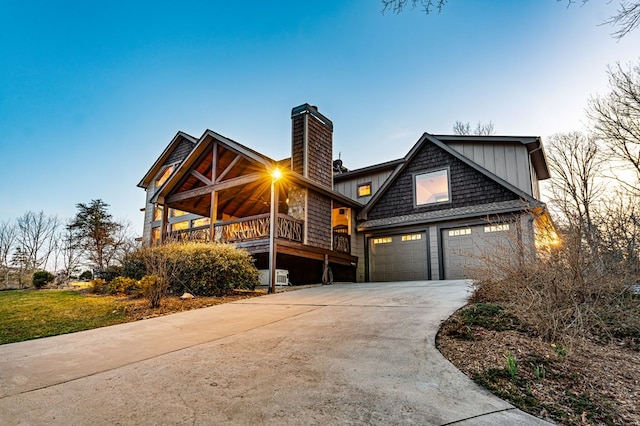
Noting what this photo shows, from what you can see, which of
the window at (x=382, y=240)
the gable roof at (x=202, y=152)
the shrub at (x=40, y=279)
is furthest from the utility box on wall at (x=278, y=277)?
the shrub at (x=40, y=279)

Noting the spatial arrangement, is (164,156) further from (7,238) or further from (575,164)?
(575,164)

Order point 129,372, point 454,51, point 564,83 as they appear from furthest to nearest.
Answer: point 564,83 < point 454,51 < point 129,372

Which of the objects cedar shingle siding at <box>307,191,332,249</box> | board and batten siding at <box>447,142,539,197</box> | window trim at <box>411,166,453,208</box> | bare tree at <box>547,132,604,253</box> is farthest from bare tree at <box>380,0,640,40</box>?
bare tree at <box>547,132,604,253</box>

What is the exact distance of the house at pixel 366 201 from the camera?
11.9 m

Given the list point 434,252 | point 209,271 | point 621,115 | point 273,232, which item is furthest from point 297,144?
point 621,115

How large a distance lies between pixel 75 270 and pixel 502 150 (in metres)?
20.9

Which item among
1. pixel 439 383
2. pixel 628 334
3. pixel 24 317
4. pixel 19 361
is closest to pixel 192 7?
pixel 24 317

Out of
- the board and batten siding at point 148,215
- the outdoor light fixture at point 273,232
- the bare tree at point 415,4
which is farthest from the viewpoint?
the board and batten siding at point 148,215

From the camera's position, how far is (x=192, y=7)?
31.6ft

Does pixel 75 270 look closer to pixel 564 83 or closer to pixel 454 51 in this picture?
pixel 454 51

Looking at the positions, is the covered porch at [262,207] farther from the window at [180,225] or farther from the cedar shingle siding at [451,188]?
the window at [180,225]

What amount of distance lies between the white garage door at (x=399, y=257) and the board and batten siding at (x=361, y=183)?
7.19 ft

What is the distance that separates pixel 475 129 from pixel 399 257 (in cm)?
1378

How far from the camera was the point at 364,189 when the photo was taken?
16.0m
